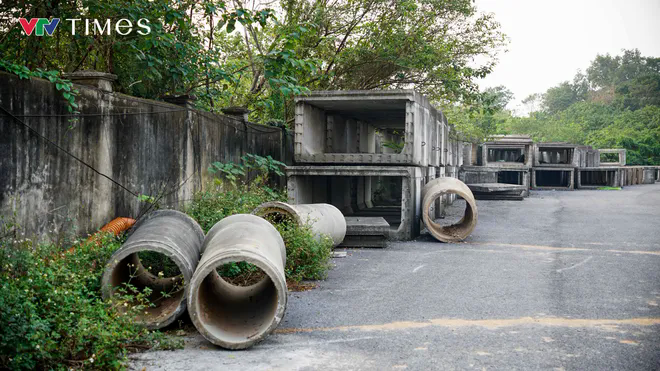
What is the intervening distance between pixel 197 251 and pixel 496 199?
2090 centimetres

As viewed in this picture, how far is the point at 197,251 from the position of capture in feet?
23.2

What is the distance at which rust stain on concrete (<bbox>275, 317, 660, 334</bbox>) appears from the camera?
6410 millimetres

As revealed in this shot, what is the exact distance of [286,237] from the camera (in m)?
9.24

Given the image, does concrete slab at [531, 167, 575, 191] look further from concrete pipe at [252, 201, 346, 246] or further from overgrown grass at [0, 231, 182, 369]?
overgrown grass at [0, 231, 182, 369]

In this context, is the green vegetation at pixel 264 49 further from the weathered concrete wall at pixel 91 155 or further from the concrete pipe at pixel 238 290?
the concrete pipe at pixel 238 290

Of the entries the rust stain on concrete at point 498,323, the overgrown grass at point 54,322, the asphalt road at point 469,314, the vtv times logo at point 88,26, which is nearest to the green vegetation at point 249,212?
the asphalt road at point 469,314

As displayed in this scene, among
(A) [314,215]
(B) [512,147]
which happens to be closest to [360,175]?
(A) [314,215]

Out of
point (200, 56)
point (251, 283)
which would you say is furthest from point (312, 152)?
point (251, 283)

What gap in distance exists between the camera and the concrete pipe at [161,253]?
6.09m

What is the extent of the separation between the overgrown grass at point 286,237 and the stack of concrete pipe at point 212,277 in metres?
0.94

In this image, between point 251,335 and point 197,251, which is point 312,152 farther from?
point 251,335

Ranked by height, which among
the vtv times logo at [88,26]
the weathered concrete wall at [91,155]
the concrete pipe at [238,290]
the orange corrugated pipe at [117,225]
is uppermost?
the vtv times logo at [88,26]

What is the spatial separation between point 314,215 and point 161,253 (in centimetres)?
455

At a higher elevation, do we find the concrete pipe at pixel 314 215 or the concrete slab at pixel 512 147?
the concrete slab at pixel 512 147
